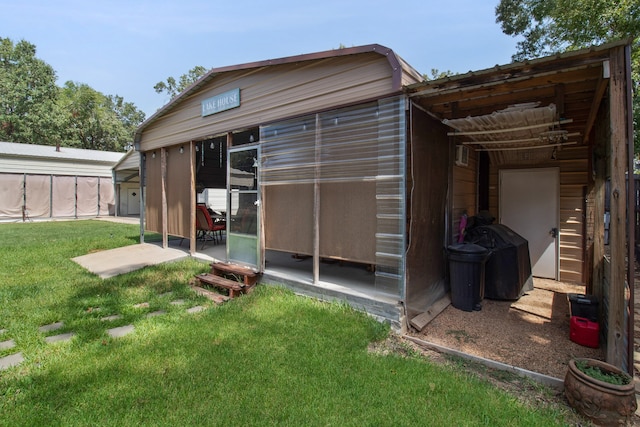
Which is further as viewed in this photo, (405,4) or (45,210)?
(45,210)

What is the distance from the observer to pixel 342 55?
3850 mm

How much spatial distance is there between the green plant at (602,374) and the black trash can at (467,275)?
1781 millimetres

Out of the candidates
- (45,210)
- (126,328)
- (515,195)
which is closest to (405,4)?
(515,195)

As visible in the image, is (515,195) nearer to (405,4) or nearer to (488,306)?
(488,306)

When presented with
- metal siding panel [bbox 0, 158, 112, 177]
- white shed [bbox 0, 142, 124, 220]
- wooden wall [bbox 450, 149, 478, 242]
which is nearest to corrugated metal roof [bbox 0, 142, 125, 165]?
white shed [bbox 0, 142, 124, 220]

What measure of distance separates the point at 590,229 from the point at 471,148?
2359 millimetres

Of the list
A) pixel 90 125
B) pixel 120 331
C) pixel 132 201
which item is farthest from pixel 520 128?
pixel 90 125

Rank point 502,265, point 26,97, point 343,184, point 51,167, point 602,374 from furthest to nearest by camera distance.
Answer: point 26,97, point 51,167, point 502,265, point 343,184, point 602,374

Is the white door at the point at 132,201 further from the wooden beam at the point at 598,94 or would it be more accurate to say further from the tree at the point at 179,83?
the wooden beam at the point at 598,94

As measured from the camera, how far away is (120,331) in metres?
3.45

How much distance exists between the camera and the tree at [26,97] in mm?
24000

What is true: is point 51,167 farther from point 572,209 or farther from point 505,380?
point 572,209

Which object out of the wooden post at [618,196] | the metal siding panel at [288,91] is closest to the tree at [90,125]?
the metal siding panel at [288,91]

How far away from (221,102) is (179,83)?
34.2 meters
